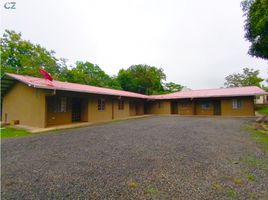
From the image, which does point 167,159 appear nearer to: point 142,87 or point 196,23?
point 196,23

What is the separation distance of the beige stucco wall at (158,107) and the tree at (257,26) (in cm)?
1231

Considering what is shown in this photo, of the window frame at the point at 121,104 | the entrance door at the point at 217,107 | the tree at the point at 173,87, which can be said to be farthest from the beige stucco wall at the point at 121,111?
the tree at the point at 173,87

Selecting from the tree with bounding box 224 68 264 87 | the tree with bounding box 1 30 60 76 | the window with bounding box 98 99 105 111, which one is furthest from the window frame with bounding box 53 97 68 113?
the tree with bounding box 224 68 264 87

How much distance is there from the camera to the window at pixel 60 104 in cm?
1134

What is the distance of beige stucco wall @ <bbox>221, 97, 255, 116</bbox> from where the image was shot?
16.8 m

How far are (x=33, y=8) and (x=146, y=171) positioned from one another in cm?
1212

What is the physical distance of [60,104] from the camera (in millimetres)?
11641

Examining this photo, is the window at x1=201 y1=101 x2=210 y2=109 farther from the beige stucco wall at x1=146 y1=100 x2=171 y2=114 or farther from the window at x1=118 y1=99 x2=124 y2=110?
the window at x1=118 y1=99 x2=124 y2=110

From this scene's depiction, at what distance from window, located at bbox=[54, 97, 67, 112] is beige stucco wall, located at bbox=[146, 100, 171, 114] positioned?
46.6ft

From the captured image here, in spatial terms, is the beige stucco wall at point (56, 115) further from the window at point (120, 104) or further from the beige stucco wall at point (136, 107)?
the beige stucco wall at point (136, 107)

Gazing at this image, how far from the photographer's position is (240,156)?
436 centimetres

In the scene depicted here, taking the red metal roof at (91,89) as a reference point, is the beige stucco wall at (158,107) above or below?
below

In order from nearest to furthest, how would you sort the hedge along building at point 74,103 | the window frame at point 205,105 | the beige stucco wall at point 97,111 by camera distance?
the hedge along building at point 74,103
the beige stucco wall at point 97,111
the window frame at point 205,105

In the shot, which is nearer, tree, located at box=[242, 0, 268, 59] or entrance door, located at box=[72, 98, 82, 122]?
tree, located at box=[242, 0, 268, 59]
